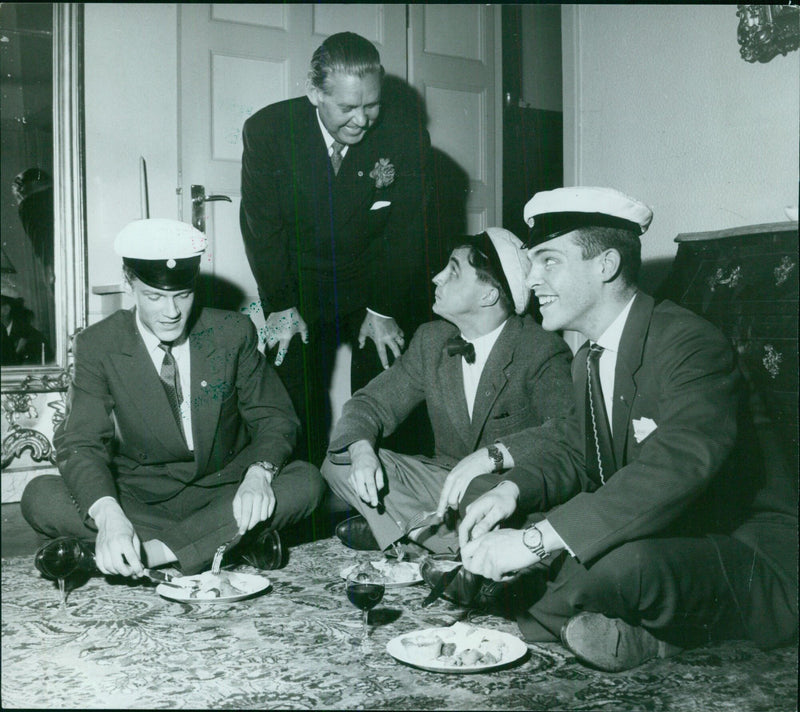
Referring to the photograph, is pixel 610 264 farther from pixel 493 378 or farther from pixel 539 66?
pixel 539 66

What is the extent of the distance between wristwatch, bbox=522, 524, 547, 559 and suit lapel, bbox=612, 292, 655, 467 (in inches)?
16.8

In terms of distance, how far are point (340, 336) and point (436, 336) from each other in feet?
2.66

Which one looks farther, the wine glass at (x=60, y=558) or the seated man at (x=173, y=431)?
the seated man at (x=173, y=431)

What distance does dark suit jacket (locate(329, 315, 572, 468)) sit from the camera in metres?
2.61

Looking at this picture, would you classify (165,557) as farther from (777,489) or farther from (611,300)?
(777,489)

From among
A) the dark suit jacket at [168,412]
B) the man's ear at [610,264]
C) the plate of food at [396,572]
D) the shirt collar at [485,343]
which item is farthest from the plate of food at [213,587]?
the man's ear at [610,264]

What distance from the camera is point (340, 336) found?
3.54 metres

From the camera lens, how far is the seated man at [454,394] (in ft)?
8.57

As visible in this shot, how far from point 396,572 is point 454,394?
68 cm

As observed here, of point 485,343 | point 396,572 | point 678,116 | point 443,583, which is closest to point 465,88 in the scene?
point 678,116

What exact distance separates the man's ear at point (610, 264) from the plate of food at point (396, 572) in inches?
40.8

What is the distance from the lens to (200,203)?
327cm

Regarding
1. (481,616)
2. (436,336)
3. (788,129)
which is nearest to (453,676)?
(481,616)

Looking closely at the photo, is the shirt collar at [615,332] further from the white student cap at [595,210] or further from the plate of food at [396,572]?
the plate of food at [396,572]
